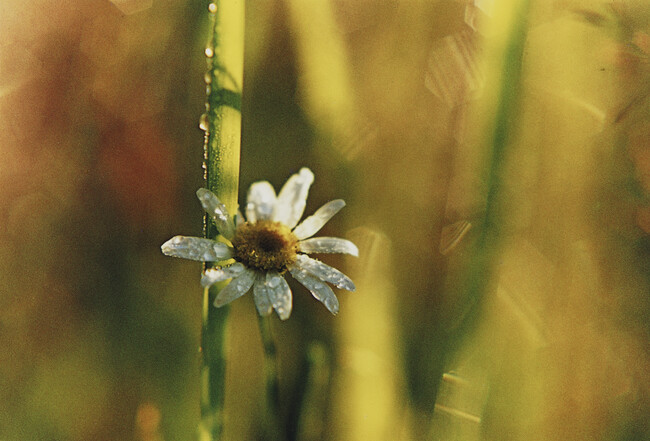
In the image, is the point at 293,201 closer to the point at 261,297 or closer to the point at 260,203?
the point at 260,203

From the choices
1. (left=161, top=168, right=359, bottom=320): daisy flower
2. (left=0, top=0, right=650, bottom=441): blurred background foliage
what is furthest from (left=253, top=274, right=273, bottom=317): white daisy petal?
(left=0, top=0, right=650, bottom=441): blurred background foliage

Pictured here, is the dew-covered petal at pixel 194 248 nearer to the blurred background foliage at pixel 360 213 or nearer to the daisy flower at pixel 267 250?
the daisy flower at pixel 267 250

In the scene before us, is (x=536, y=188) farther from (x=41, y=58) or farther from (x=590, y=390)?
(x=41, y=58)

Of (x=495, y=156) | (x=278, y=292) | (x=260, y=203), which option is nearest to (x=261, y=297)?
(x=278, y=292)

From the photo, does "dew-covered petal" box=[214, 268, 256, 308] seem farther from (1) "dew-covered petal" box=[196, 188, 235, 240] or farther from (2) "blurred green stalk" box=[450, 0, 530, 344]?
(2) "blurred green stalk" box=[450, 0, 530, 344]

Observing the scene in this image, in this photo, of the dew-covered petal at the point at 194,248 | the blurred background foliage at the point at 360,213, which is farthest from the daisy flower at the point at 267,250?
the blurred background foliage at the point at 360,213

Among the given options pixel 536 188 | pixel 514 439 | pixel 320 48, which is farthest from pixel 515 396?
pixel 320 48

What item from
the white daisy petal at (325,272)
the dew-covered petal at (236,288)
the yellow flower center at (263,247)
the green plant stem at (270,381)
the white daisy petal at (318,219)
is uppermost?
the white daisy petal at (318,219)
